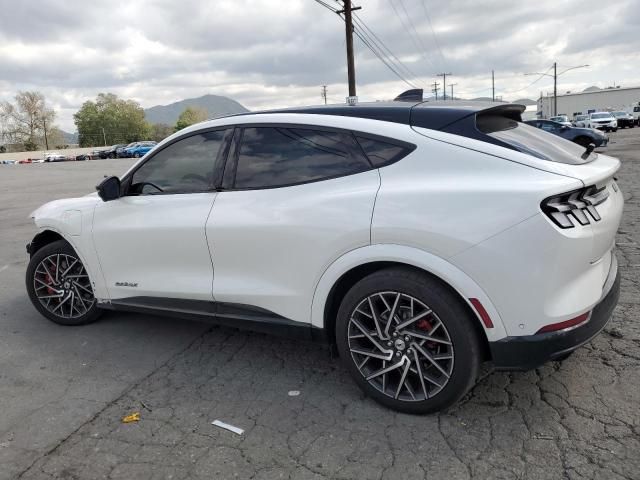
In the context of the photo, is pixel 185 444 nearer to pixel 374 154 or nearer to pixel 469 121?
pixel 374 154

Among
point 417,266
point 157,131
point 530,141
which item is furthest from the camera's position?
point 157,131

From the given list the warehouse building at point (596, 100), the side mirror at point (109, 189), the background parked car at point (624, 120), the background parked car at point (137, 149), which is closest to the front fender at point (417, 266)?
the side mirror at point (109, 189)

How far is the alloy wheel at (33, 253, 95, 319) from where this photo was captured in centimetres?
443

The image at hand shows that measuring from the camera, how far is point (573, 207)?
2.50 m

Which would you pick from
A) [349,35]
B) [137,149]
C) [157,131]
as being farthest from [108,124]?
[349,35]

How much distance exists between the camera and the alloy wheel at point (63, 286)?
4.43 meters

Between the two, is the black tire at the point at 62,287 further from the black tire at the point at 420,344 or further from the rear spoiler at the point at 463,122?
the rear spoiler at the point at 463,122

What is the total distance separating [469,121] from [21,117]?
407 feet

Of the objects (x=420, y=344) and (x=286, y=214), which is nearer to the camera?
(x=420, y=344)

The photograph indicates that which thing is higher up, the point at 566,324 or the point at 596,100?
the point at 596,100

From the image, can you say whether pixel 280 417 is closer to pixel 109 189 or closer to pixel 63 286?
pixel 109 189

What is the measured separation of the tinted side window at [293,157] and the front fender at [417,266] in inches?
19.7

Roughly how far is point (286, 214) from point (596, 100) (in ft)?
338

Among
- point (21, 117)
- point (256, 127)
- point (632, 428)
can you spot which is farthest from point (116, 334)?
point (21, 117)
